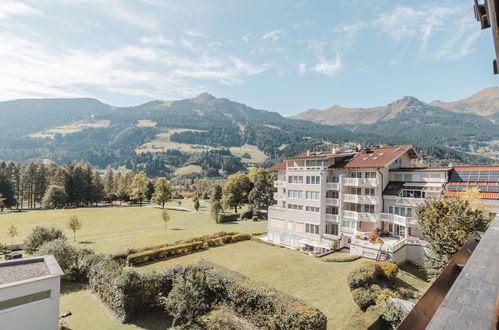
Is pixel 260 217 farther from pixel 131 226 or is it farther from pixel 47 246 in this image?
pixel 47 246

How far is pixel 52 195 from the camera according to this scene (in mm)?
86500

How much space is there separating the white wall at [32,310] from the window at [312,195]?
3391 centimetres

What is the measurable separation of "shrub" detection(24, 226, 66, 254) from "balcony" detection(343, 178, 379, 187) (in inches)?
1665

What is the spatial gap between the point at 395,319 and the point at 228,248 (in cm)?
2891

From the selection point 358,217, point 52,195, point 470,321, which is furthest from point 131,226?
point 470,321

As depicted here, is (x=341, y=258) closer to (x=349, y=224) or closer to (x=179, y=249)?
(x=349, y=224)

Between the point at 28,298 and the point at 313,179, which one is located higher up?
the point at 313,179

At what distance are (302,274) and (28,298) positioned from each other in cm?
2531

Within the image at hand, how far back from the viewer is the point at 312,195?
4250cm

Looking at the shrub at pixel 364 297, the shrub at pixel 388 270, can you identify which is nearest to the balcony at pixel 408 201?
the shrub at pixel 388 270

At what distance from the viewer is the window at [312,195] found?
41.7 m

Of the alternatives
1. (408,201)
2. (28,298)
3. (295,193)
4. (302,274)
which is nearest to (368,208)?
(408,201)

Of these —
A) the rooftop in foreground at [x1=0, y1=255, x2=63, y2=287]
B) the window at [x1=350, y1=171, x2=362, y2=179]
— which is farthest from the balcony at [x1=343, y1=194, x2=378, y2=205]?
the rooftop in foreground at [x1=0, y1=255, x2=63, y2=287]

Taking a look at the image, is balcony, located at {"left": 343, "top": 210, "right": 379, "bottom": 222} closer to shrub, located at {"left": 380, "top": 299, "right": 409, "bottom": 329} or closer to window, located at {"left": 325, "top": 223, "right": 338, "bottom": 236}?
window, located at {"left": 325, "top": 223, "right": 338, "bottom": 236}
